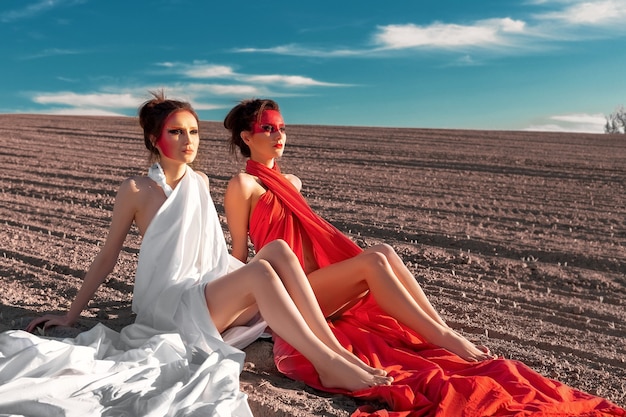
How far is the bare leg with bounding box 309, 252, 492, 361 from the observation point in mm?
3754

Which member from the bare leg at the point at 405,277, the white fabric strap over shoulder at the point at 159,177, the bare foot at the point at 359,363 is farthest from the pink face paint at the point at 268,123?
the bare foot at the point at 359,363

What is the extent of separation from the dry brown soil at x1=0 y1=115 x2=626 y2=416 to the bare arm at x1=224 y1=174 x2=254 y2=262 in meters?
0.62

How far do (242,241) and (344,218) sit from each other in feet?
16.1

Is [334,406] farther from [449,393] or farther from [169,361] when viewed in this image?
[169,361]

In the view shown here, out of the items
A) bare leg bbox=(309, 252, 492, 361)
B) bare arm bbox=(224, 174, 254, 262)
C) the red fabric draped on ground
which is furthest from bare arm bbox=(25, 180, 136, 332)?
bare leg bbox=(309, 252, 492, 361)

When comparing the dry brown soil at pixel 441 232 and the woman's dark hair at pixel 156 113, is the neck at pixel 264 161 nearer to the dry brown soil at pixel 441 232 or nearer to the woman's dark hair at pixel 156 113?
the woman's dark hair at pixel 156 113

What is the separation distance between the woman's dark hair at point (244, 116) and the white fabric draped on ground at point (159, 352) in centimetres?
50

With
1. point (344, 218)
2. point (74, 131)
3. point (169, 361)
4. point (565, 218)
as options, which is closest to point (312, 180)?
point (344, 218)

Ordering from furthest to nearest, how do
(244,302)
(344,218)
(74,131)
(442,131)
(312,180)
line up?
(442,131) → (74,131) → (312,180) → (344,218) → (244,302)

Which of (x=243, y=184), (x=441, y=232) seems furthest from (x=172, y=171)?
(x=441, y=232)

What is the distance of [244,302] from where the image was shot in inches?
141

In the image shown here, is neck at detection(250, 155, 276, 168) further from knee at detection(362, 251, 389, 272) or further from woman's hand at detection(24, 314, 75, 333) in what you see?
woman's hand at detection(24, 314, 75, 333)

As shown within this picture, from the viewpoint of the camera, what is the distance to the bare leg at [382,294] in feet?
12.3

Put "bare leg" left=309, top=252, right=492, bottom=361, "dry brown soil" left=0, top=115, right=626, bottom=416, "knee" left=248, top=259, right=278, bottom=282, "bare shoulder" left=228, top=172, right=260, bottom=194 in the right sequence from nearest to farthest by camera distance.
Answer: "knee" left=248, top=259, right=278, bottom=282
"bare leg" left=309, top=252, right=492, bottom=361
"bare shoulder" left=228, top=172, right=260, bottom=194
"dry brown soil" left=0, top=115, right=626, bottom=416
